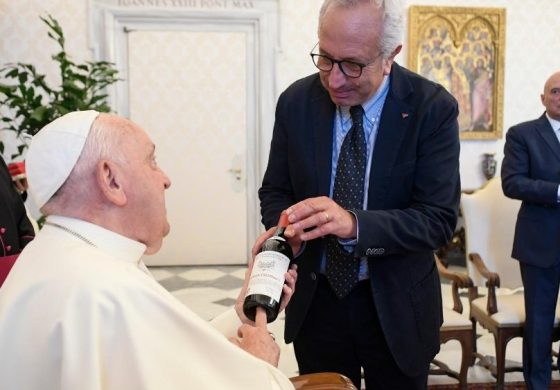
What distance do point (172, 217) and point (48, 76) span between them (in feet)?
6.44

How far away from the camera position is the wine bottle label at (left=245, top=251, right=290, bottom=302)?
1360 mm

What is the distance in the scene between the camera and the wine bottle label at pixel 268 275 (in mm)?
1360

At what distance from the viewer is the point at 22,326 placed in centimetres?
110

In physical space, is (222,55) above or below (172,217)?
above

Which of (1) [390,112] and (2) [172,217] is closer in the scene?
(1) [390,112]

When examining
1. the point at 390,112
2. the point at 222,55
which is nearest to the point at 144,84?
the point at 222,55

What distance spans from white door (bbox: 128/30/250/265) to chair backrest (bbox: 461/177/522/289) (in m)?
3.17

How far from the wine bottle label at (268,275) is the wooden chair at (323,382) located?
248 millimetres

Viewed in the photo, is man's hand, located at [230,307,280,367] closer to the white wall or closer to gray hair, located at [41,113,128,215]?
gray hair, located at [41,113,128,215]

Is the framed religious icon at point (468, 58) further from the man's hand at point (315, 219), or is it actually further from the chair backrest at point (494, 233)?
the man's hand at point (315, 219)

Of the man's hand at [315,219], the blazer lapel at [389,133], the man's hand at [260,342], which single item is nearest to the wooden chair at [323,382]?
the man's hand at [260,342]

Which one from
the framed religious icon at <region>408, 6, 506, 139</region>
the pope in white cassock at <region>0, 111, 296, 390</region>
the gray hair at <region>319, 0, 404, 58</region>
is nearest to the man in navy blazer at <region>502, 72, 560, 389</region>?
the gray hair at <region>319, 0, 404, 58</region>

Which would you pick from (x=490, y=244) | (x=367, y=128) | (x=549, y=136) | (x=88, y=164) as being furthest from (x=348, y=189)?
(x=490, y=244)

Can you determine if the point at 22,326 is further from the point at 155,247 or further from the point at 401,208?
Answer: the point at 401,208
